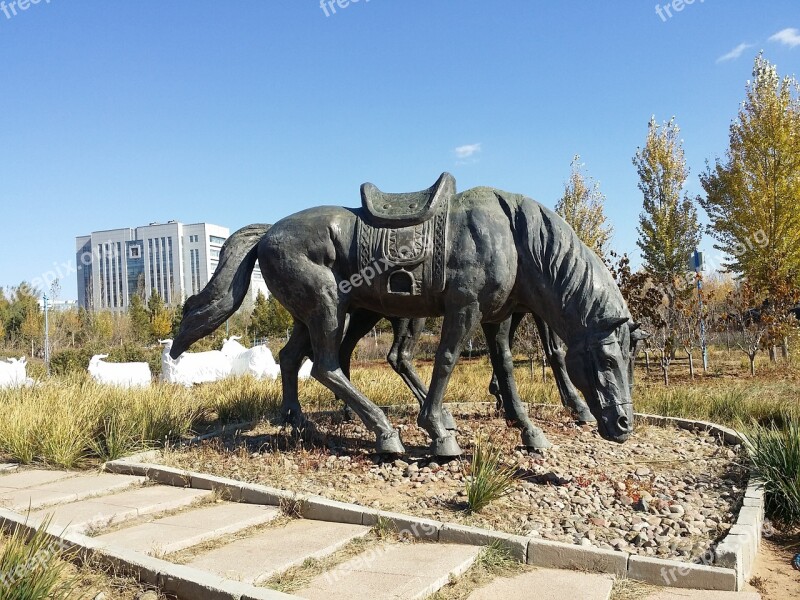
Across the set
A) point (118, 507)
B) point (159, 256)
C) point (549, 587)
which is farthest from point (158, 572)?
point (159, 256)

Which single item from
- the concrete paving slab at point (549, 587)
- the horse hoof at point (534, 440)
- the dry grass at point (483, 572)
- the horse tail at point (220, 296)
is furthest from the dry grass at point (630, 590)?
the horse tail at point (220, 296)

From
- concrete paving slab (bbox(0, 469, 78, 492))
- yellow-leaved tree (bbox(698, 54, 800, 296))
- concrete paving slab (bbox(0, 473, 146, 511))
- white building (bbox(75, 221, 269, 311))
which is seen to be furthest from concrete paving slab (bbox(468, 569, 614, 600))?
white building (bbox(75, 221, 269, 311))

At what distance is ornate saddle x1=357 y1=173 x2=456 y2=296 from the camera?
16.6 ft

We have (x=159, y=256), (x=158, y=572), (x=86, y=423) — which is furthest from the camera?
(x=159, y=256)

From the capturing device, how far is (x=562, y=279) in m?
4.86

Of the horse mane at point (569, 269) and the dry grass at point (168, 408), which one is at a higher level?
the horse mane at point (569, 269)

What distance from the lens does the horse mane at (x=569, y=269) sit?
4699 mm

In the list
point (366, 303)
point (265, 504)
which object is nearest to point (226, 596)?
point (265, 504)

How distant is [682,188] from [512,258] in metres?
18.1

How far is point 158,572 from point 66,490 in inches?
85.3

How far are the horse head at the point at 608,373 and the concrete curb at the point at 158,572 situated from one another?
2.72 meters

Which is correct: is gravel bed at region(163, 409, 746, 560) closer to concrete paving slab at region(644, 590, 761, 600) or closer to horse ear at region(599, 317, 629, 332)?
concrete paving slab at region(644, 590, 761, 600)

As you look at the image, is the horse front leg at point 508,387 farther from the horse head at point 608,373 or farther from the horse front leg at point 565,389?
the horse front leg at point 565,389

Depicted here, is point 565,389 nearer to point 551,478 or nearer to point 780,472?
point 551,478
